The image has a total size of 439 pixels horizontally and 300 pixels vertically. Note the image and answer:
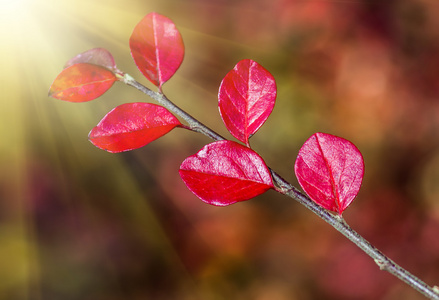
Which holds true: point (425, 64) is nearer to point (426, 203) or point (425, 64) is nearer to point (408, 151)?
point (408, 151)

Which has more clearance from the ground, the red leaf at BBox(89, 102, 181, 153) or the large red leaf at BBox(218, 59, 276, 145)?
the large red leaf at BBox(218, 59, 276, 145)

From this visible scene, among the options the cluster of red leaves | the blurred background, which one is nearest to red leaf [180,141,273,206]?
the cluster of red leaves

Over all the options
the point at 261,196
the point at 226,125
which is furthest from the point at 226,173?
the point at 261,196

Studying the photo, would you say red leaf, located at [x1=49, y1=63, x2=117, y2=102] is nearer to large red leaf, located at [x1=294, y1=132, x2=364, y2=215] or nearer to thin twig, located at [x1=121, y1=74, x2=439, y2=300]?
thin twig, located at [x1=121, y1=74, x2=439, y2=300]

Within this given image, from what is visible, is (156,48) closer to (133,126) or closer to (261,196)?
(133,126)

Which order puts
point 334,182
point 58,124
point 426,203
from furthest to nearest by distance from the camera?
point 58,124, point 426,203, point 334,182

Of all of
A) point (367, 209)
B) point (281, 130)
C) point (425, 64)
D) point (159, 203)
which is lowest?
point (159, 203)

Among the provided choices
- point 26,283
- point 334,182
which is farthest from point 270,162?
point 334,182
